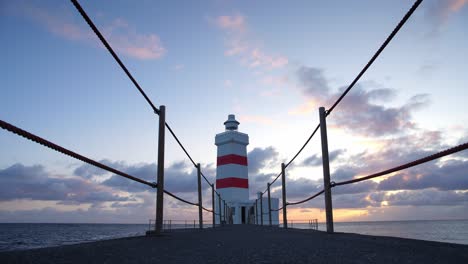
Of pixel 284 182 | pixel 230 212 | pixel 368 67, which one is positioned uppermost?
pixel 368 67

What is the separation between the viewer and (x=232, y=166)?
78.7 feet

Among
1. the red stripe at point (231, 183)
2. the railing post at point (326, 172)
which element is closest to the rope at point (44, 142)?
the railing post at point (326, 172)

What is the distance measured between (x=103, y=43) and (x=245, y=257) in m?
2.40

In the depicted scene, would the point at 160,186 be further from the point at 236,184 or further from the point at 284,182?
the point at 236,184

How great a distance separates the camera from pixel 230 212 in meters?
21.9

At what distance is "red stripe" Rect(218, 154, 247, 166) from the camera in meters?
24.2

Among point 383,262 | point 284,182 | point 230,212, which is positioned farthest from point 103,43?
point 230,212

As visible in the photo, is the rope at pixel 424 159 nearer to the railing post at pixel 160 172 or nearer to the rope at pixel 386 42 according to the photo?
the rope at pixel 386 42

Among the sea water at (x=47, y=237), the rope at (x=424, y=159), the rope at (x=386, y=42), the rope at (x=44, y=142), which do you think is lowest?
the sea water at (x=47, y=237)

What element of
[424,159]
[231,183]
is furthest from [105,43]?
[231,183]

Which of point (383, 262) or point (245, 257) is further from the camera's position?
point (245, 257)

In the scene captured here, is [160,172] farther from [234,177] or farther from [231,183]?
[234,177]

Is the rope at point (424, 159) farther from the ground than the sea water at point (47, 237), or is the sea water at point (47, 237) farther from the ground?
the rope at point (424, 159)

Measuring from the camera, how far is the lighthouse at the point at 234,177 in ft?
75.9
